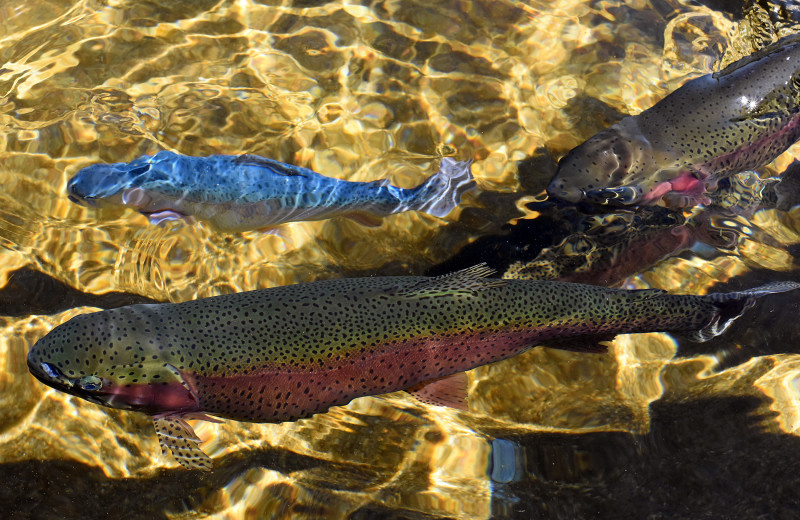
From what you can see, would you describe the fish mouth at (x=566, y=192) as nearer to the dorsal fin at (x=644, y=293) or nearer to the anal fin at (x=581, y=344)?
the dorsal fin at (x=644, y=293)

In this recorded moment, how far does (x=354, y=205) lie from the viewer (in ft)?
15.3

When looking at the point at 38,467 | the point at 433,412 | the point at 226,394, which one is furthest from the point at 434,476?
the point at 38,467

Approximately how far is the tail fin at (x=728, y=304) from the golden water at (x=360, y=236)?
1.73ft

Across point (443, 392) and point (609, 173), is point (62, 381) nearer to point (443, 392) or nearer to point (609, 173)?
point (443, 392)

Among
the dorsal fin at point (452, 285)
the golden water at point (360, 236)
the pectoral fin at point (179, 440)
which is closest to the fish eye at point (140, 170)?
the golden water at point (360, 236)

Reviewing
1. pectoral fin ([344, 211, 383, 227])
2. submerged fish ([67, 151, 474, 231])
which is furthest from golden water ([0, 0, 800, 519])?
submerged fish ([67, 151, 474, 231])

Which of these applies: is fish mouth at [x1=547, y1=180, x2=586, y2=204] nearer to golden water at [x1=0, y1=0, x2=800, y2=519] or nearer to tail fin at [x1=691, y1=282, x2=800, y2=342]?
golden water at [x1=0, y1=0, x2=800, y2=519]

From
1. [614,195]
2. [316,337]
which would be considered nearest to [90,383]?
[316,337]

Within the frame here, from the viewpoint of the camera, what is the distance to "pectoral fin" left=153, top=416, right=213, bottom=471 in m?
3.10

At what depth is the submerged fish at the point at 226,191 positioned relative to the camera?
448 cm

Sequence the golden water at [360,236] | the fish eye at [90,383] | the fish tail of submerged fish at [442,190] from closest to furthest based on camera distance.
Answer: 1. the fish eye at [90,383]
2. the golden water at [360,236]
3. the fish tail of submerged fish at [442,190]

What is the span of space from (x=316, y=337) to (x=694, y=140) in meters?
3.64

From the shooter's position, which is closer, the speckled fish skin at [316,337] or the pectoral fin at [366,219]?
the speckled fish skin at [316,337]

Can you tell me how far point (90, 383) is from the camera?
2.90 meters
